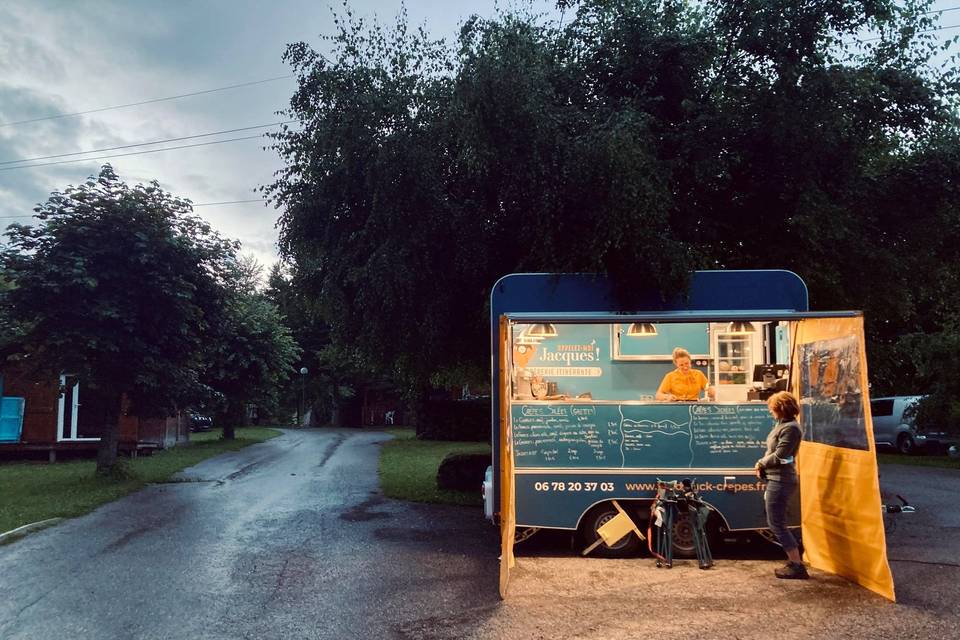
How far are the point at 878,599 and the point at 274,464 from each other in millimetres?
16829

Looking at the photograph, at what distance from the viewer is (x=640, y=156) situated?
30.5ft

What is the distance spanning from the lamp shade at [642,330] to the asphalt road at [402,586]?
8.06 feet

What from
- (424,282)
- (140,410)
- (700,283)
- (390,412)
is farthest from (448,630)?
(390,412)

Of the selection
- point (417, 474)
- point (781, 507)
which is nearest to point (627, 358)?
point (781, 507)

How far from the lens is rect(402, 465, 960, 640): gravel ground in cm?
588

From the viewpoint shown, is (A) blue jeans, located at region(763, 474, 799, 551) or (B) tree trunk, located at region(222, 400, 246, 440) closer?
(A) blue jeans, located at region(763, 474, 799, 551)

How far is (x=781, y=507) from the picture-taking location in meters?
7.35

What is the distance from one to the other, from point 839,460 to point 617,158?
13.3ft

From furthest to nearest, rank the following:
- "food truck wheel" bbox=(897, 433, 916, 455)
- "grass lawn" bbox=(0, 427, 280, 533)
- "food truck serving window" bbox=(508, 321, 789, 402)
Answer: "food truck wheel" bbox=(897, 433, 916, 455) < "grass lawn" bbox=(0, 427, 280, 533) < "food truck serving window" bbox=(508, 321, 789, 402)

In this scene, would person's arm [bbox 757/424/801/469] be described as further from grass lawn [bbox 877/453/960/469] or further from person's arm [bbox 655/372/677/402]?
grass lawn [bbox 877/453/960/469]

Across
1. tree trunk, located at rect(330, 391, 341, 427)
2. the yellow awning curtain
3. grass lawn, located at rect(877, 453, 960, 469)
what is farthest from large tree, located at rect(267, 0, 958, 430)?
tree trunk, located at rect(330, 391, 341, 427)

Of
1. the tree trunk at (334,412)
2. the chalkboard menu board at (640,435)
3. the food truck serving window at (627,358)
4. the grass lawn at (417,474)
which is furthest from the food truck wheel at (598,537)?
the tree trunk at (334,412)

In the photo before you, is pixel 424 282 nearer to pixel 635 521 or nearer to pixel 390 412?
pixel 635 521

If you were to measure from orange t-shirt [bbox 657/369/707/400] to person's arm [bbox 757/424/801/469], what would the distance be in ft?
4.87
